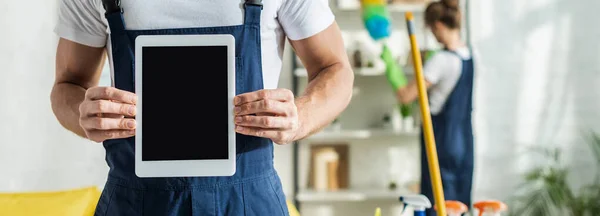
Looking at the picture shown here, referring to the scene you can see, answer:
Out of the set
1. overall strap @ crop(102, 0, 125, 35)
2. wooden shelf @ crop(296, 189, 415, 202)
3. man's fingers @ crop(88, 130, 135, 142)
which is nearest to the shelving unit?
wooden shelf @ crop(296, 189, 415, 202)

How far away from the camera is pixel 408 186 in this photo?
14.0 ft

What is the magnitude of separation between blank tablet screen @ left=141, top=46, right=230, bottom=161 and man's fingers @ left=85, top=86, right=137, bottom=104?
0.15 feet

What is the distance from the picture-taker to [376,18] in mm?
3797

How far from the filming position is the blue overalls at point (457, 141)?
3.58m

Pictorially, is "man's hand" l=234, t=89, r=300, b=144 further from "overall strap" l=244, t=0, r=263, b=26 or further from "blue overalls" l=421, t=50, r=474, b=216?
"blue overalls" l=421, t=50, r=474, b=216

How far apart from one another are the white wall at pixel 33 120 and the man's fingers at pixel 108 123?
2.23m

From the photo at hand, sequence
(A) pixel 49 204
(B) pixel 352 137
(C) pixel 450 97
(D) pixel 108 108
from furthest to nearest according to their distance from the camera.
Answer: (B) pixel 352 137
(C) pixel 450 97
(A) pixel 49 204
(D) pixel 108 108

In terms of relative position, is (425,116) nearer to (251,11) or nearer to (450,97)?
(251,11)

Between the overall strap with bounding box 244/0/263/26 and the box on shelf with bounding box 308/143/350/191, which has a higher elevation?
the overall strap with bounding box 244/0/263/26

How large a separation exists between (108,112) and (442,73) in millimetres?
2818

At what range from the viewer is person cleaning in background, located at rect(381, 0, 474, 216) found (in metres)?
3.49

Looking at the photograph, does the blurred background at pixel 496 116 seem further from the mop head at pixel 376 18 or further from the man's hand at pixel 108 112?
the man's hand at pixel 108 112

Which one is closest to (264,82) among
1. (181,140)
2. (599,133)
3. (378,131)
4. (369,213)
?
(181,140)

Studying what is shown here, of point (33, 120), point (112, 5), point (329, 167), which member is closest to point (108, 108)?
point (112, 5)
